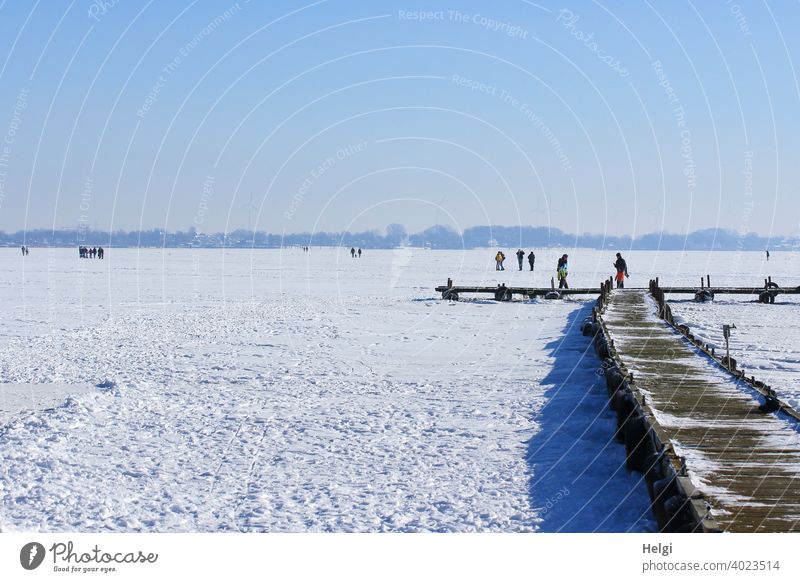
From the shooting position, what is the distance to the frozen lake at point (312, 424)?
416 inches

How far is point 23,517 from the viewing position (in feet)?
33.6

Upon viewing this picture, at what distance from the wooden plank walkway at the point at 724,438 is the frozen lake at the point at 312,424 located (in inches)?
39.1

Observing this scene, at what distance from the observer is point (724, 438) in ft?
35.9

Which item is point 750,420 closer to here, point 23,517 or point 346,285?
point 23,517

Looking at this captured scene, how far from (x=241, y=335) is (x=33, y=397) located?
1007 cm

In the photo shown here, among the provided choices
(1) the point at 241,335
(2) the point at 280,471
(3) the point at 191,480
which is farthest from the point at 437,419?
(1) the point at 241,335

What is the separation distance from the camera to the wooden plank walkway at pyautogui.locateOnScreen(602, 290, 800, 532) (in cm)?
816
